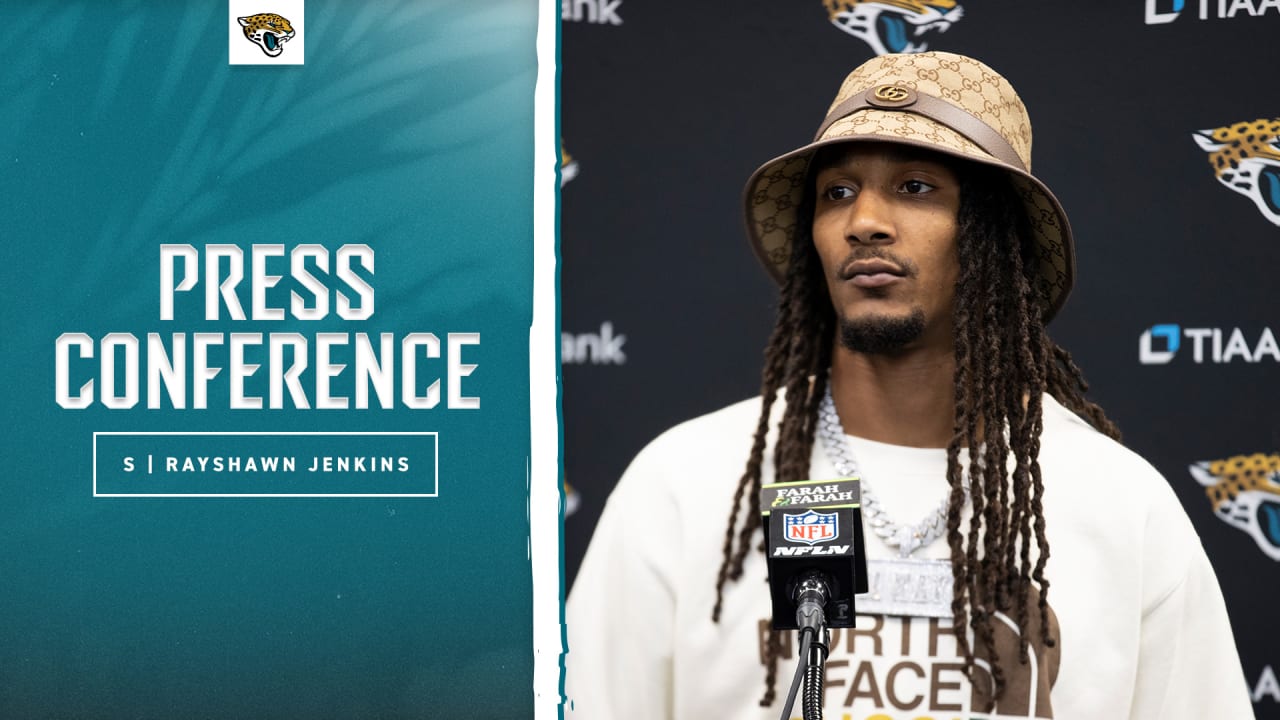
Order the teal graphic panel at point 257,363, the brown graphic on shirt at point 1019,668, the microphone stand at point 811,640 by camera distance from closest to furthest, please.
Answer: the microphone stand at point 811,640 → the brown graphic on shirt at point 1019,668 → the teal graphic panel at point 257,363

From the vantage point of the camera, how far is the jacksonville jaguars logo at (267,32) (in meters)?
1.97

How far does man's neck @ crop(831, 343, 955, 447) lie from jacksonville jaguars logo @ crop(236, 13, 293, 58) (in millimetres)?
987

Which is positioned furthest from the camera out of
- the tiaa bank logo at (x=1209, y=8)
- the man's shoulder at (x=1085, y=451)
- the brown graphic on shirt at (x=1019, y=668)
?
the tiaa bank logo at (x=1209, y=8)

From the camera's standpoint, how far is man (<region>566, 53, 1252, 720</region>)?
1636mm

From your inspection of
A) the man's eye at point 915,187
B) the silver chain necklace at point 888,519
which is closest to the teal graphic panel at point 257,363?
the silver chain necklace at point 888,519

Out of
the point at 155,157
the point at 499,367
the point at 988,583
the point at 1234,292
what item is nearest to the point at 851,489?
the point at 988,583

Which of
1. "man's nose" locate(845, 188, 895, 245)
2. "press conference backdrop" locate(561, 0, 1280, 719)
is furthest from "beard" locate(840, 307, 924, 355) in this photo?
"press conference backdrop" locate(561, 0, 1280, 719)

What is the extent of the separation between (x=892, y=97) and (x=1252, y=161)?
3.40 ft

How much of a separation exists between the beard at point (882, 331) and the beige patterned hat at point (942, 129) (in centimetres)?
22

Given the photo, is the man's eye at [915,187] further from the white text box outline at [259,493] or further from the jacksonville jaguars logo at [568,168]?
the jacksonville jaguars logo at [568,168]

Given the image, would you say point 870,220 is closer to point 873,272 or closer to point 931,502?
point 873,272

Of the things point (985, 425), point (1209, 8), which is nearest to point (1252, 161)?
point (1209, 8)

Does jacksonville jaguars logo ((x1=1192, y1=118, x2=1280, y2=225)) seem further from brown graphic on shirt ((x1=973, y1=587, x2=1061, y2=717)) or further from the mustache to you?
brown graphic on shirt ((x1=973, y1=587, x2=1061, y2=717))

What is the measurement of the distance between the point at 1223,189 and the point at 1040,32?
0.44 m
